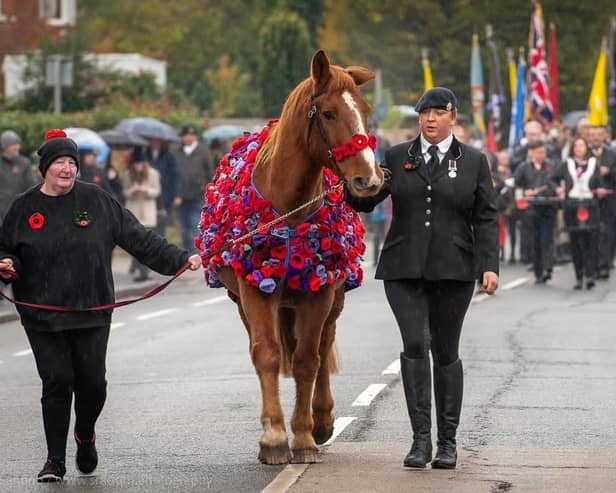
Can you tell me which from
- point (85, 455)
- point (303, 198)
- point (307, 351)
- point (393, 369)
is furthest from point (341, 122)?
point (393, 369)

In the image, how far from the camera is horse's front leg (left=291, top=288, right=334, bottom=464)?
9484mm

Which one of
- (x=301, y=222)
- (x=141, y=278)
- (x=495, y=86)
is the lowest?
(x=141, y=278)

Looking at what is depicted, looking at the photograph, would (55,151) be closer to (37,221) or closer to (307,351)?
(37,221)

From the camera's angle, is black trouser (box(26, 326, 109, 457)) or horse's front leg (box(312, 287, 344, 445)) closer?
black trouser (box(26, 326, 109, 457))

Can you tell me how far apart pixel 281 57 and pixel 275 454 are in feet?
206

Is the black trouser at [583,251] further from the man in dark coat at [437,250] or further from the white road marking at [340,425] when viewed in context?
the man in dark coat at [437,250]

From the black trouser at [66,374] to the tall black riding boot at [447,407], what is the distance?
5.57 ft

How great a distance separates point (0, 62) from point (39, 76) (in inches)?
78.7

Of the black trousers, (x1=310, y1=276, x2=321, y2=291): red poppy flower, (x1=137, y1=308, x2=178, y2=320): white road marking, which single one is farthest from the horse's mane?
(x1=137, y1=308, x2=178, y2=320): white road marking

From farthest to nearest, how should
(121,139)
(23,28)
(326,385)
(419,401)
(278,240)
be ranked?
(23,28)
(121,139)
(326,385)
(278,240)
(419,401)

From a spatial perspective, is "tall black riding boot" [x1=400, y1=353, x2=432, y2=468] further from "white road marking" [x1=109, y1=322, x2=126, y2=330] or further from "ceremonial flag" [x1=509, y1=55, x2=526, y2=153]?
"ceremonial flag" [x1=509, y1=55, x2=526, y2=153]

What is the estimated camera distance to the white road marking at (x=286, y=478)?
27.2ft

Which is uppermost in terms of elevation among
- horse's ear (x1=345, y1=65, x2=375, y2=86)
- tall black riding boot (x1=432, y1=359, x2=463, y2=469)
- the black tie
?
horse's ear (x1=345, y1=65, x2=375, y2=86)

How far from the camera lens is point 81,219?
29.4 feet
